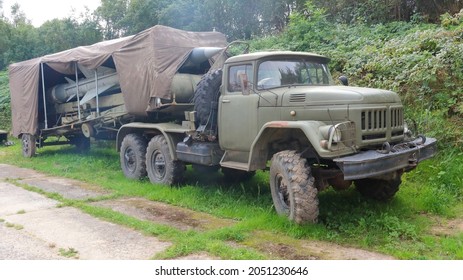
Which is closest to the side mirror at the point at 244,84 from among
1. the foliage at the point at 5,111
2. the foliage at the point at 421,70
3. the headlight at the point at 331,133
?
the headlight at the point at 331,133

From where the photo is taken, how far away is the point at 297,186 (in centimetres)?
542

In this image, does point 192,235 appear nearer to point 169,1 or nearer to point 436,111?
point 436,111

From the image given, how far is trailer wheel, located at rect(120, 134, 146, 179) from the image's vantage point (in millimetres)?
8930

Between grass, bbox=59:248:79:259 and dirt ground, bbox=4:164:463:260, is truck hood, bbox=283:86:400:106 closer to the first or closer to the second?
dirt ground, bbox=4:164:463:260

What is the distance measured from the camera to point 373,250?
4.95m

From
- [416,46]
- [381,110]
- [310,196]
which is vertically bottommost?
[310,196]

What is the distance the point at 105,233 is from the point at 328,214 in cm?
281

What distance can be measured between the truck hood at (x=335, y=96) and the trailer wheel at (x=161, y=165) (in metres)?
2.82

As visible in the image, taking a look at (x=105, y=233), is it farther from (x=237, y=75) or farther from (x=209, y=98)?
(x=237, y=75)

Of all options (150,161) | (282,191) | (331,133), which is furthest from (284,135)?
(150,161)

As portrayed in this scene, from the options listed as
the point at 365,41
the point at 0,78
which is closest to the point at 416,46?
the point at 365,41

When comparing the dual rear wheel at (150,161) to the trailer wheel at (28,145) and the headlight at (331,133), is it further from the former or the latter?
the trailer wheel at (28,145)

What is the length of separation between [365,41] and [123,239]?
8.15 m

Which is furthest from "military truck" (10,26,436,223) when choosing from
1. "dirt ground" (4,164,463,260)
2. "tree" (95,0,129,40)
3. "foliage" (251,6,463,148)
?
"tree" (95,0,129,40)
